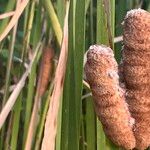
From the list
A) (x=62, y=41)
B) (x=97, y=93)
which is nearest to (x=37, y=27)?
(x=62, y=41)

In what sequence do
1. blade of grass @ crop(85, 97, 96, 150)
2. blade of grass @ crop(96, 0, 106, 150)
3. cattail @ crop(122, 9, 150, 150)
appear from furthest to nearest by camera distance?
1. blade of grass @ crop(85, 97, 96, 150)
2. blade of grass @ crop(96, 0, 106, 150)
3. cattail @ crop(122, 9, 150, 150)

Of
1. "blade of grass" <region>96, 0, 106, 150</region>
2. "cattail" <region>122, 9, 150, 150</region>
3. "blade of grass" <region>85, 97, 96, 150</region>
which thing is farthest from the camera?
"blade of grass" <region>85, 97, 96, 150</region>

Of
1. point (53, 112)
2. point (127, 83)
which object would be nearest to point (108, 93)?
point (127, 83)

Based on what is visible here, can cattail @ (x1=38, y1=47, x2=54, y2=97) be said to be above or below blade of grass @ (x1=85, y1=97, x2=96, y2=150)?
above

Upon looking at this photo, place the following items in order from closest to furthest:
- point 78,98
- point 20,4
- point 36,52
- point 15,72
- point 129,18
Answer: point 129,18 < point 78,98 < point 20,4 < point 36,52 < point 15,72

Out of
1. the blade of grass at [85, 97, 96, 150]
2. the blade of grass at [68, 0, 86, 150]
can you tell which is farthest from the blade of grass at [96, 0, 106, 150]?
the blade of grass at [85, 97, 96, 150]

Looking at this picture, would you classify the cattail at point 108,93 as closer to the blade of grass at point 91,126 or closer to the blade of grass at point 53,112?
the blade of grass at point 53,112

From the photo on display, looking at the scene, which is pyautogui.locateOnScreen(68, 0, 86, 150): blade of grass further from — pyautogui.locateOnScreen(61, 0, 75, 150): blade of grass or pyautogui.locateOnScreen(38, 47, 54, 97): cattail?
pyautogui.locateOnScreen(38, 47, 54, 97): cattail

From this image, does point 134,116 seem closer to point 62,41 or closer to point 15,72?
point 62,41

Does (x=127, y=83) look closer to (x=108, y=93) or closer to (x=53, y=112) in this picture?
(x=108, y=93)
